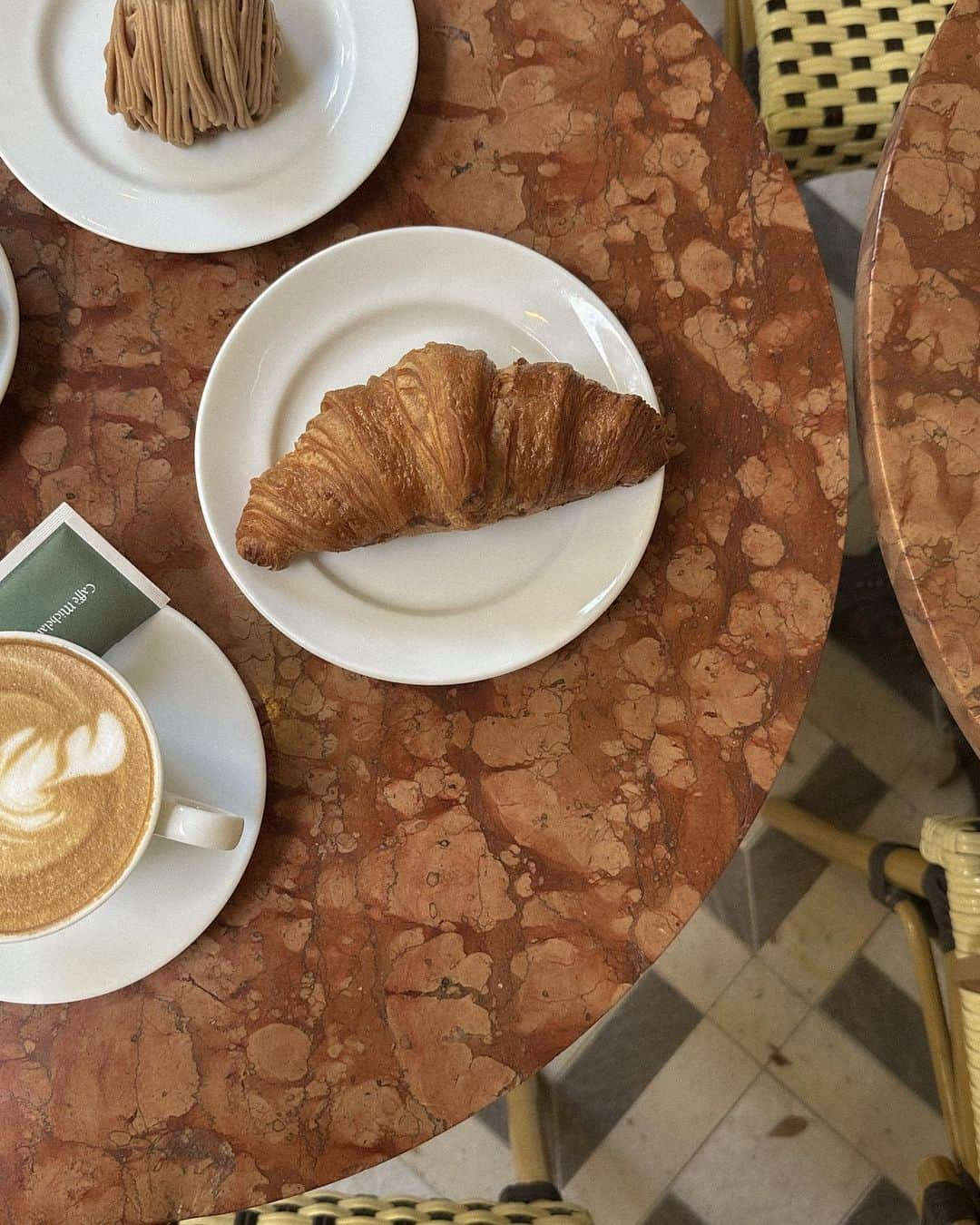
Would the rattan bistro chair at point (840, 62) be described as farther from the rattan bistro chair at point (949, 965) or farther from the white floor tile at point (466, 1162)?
the white floor tile at point (466, 1162)

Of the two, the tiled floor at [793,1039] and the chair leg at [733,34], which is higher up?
the chair leg at [733,34]

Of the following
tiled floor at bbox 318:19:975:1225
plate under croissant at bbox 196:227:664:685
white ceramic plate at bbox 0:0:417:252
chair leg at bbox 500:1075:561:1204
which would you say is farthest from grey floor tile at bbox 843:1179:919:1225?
white ceramic plate at bbox 0:0:417:252

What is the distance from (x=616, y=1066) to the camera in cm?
162

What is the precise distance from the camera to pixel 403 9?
2.88ft

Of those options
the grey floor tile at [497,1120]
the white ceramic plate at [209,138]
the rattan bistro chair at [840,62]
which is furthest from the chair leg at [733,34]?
the grey floor tile at [497,1120]

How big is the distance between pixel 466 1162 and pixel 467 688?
3.45 feet

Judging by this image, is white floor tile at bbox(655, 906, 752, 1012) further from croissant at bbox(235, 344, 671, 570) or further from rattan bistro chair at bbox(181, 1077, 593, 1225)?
croissant at bbox(235, 344, 671, 570)

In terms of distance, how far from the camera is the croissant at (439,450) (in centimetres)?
80

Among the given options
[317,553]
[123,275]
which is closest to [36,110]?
[123,275]

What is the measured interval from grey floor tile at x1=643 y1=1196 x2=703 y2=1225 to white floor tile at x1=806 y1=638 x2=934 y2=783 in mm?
725

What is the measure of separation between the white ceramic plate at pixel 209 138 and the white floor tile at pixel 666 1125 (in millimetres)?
1341

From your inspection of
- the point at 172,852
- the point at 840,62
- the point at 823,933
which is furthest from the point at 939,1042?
the point at 840,62

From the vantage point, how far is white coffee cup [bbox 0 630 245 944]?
0.73 meters

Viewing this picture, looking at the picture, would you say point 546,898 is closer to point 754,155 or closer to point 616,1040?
point 754,155
